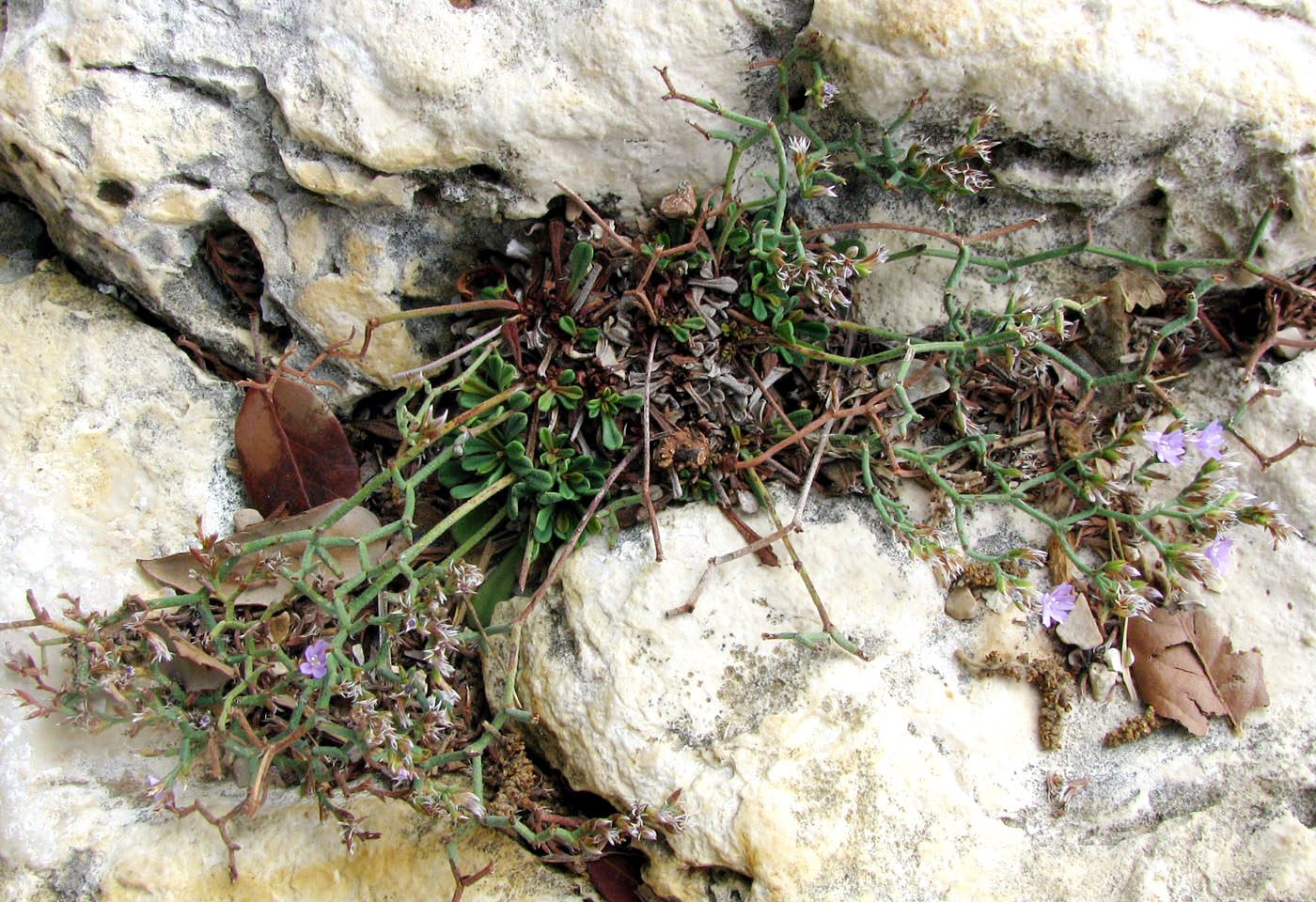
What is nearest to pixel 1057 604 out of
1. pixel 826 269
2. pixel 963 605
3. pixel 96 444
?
pixel 963 605

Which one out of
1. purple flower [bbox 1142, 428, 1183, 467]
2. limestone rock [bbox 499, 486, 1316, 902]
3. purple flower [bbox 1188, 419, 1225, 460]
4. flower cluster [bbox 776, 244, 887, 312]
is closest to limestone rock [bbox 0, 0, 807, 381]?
flower cluster [bbox 776, 244, 887, 312]

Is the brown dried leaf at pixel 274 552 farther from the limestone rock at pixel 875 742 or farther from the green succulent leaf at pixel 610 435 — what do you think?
the green succulent leaf at pixel 610 435

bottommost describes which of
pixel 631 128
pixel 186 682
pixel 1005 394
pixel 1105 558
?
pixel 186 682

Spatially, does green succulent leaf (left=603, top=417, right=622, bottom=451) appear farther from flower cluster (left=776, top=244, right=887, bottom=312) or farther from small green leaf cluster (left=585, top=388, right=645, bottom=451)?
flower cluster (left=776, top=244, right=887, bottom=312)

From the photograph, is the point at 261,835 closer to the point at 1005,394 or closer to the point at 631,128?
the point at 631,128

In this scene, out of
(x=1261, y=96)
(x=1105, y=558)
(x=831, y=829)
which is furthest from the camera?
(x=1105, y=558)

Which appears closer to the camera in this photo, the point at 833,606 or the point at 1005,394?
the point at 833,606

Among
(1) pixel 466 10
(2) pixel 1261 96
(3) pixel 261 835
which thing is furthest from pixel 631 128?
(3) pixel 261 835
